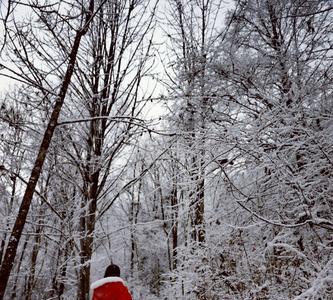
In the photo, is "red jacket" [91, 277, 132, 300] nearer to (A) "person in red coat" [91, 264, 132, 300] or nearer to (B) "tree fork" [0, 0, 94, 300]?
(A) "person in red coat" [91, 264, 132, 300]

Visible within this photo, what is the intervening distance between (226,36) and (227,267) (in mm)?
4233

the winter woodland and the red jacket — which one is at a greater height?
the winter woodland

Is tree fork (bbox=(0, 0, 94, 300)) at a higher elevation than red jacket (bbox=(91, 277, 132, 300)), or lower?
higher

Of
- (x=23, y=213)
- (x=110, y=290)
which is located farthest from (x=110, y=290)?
(x=23, y=213)

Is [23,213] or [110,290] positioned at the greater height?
[23,213]

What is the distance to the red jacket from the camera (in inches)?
117

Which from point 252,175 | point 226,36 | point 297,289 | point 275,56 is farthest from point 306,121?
point 226,36

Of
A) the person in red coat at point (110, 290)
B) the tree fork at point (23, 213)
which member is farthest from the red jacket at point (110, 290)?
the tree fork at point (23, 213)

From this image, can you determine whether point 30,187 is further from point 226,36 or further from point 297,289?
point 226,36

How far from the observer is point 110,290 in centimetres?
299

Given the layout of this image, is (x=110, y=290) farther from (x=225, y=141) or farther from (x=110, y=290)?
(x=225, y=141)

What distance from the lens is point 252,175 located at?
13.6 ft

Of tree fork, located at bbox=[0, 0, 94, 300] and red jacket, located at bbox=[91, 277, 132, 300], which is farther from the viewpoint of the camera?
red jacket, located at bbox=[91, 277, 132, 300]

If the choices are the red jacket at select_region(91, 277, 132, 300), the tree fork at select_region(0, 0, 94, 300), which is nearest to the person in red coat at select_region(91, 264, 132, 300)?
the red jacket at select_region(91, 277, 132, 300)
